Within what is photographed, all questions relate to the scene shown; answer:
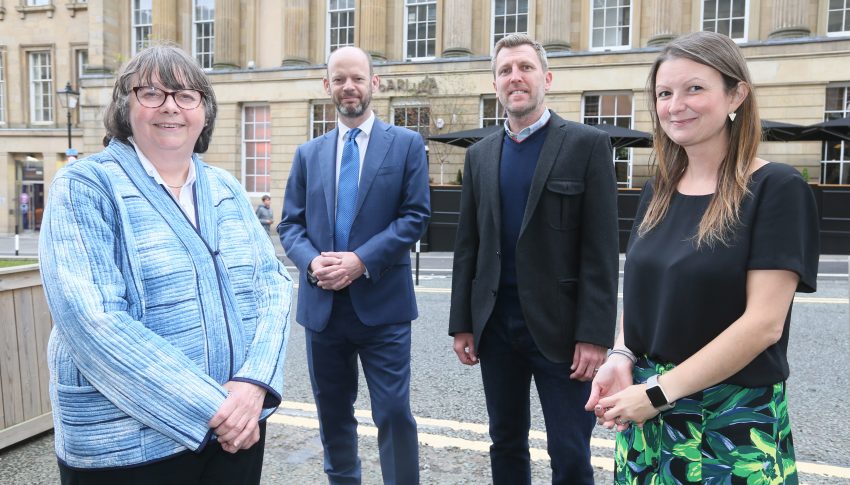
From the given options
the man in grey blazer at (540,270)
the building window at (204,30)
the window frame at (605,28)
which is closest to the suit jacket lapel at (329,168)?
the man in grey blazer at (540,270)

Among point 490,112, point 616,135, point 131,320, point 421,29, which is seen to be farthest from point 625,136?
point 131,320

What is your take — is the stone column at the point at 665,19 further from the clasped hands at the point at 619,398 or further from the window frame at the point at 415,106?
the clasped hands at the point at 619,398

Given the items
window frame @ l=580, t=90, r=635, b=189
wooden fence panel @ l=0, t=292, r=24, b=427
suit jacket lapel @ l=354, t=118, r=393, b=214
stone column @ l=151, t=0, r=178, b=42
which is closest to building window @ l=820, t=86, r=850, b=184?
window frame @ l=580, t=90, r=635, b=189

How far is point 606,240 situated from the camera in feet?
8.38

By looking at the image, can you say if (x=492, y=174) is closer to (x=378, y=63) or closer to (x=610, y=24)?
(x=610, y=24)

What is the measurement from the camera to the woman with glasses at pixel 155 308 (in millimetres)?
1626

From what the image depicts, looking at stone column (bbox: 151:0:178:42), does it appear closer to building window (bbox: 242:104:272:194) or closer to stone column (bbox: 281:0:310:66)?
building window (bbox: 242:104:272:194)

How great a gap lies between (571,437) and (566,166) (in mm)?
1109

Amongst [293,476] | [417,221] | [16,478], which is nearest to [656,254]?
[417,221]

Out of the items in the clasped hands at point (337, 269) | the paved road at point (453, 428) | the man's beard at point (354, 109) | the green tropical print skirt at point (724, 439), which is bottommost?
the paved road at point (453, 428)

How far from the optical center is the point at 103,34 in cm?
2916

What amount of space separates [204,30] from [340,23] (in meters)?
6.81

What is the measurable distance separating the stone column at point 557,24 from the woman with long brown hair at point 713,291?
23.2 m

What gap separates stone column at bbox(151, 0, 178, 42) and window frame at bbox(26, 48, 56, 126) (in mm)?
6577
